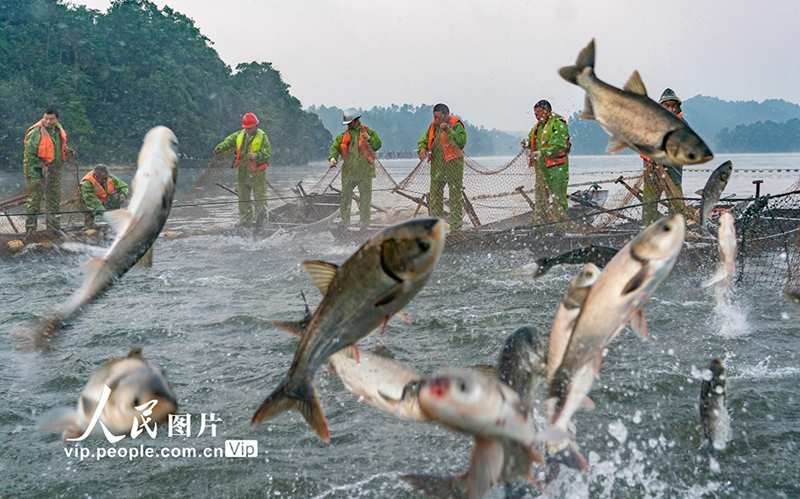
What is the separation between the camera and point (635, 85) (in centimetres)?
317

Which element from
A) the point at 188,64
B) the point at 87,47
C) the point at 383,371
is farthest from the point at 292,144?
the point at 383,371

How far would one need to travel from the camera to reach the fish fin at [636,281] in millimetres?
2572

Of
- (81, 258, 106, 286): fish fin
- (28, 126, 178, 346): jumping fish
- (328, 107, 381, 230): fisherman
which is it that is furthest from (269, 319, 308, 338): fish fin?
(328, 107, 381, 230): fisherman

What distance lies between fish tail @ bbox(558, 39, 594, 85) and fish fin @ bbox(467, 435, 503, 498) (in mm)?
2014

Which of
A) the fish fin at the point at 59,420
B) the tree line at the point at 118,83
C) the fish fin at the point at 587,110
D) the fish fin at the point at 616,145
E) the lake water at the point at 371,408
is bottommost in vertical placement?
the lake water at the point at 371,408

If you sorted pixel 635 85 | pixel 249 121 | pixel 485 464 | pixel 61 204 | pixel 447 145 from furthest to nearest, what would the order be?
pixel 249 121, pixel 61 204, pixel 447 145, pixel 635 85, pixel 485 464

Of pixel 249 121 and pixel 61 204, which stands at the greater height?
pixel 249 121

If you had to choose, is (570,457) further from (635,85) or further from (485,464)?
(635,85)

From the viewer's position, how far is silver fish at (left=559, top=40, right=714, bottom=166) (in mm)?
2900

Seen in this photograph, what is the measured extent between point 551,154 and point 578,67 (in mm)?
7593

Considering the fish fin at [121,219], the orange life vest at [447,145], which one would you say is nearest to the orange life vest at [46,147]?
the orange life vest at [447,145]

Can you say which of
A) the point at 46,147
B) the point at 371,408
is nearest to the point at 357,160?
the point at 46,147

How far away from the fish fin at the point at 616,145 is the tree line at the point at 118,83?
47.8 meters

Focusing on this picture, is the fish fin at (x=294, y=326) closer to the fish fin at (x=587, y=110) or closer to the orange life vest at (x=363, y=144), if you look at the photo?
the fish fin at (x=587, y=110)
